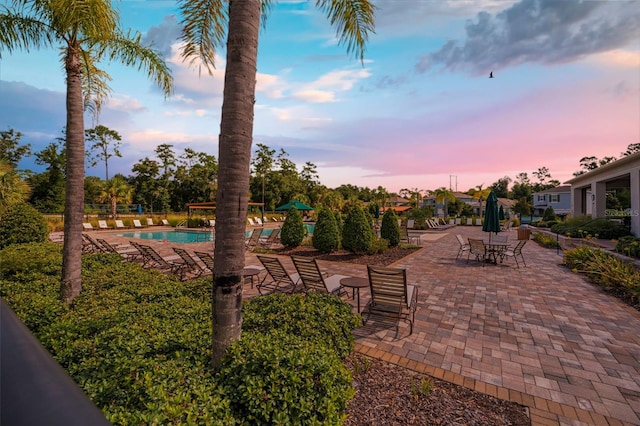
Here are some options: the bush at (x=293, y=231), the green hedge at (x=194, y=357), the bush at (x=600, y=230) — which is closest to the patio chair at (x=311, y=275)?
the green hedge at (x=194, y=357)

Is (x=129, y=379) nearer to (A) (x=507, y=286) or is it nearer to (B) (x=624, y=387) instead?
(B) (x=624, y=387)

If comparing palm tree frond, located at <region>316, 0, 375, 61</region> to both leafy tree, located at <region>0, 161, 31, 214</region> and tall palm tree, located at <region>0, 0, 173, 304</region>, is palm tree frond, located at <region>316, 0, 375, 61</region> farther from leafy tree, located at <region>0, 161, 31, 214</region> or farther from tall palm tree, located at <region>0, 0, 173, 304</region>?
leafy tree, located at <region>0, 161, 31, 214</region>

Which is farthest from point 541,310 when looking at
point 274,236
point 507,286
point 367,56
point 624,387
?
point 274,236

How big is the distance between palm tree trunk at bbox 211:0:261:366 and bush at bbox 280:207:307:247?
429 inches

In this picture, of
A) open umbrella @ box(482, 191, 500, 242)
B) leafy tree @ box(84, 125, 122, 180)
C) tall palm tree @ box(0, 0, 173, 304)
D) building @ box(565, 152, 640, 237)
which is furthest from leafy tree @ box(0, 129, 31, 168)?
building @ box(565, 152, 640, 237)

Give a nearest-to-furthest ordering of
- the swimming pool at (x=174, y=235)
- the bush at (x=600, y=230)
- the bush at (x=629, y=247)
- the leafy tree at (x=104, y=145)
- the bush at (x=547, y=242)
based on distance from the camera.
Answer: the bush at (x=629, y=247), the bush at (x=547, y=242), the bush at (x=600, y=230), the swimming pool at (x=174, y=235), the leafy tree at (x=104, y=145)

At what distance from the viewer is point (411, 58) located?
8.11 meters

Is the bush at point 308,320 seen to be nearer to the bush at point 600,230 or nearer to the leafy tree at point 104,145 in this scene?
the bush at point 600,230

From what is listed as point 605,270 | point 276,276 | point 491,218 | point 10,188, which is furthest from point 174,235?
point 605,270

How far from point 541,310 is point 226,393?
6.13 metres

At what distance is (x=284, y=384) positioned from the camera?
2.14 metres

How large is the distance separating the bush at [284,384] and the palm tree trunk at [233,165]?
0.28 m

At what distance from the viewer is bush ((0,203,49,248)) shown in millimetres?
9219

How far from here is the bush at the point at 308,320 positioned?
3188 mm
